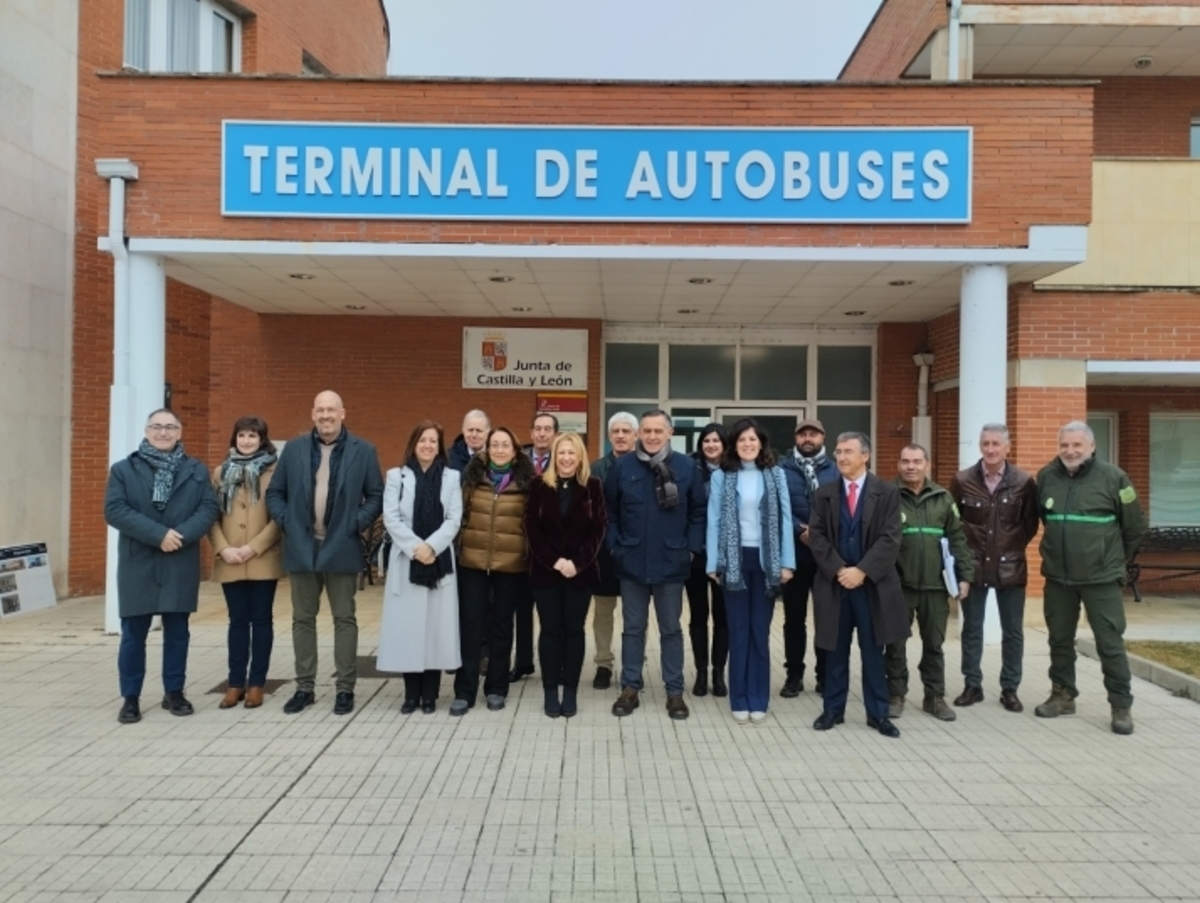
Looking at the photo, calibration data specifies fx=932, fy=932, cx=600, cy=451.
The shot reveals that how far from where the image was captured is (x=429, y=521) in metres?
6.01

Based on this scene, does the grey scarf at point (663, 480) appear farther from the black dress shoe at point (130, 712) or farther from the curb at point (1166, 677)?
the curb at point (1166, 677)

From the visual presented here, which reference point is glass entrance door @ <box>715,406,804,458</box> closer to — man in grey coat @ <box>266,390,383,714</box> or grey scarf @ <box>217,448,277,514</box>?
man in grey coat @ <box>266,390,383,714</box>

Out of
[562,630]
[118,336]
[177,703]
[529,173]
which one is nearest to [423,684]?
[562,630]

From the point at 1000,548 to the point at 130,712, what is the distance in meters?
5.80

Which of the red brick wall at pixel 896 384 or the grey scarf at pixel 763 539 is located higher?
the red brick wall at pixel 896 384

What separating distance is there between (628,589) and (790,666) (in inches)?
57.5

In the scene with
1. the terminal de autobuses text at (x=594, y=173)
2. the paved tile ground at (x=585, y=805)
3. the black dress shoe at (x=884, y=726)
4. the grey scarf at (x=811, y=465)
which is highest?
the terminal de autobuses text at (x=594, y=173)

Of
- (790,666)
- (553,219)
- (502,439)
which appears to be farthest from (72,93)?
(790,666)

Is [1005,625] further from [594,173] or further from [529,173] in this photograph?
[529,173]

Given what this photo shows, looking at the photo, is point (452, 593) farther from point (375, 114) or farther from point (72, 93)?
point (72, 93)

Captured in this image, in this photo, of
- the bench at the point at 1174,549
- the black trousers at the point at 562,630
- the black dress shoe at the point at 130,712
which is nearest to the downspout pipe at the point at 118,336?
the black dress shoe at the point at 130,712

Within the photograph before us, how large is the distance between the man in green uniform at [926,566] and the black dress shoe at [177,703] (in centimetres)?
461

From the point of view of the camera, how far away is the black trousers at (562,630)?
5.99 meters

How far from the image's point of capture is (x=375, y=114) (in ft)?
28.5
